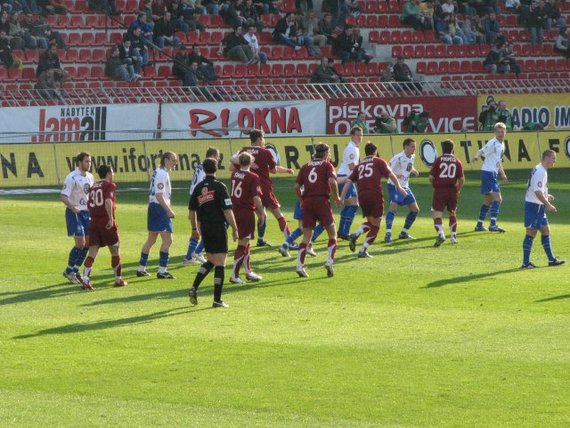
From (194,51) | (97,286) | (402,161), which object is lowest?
(97,286)

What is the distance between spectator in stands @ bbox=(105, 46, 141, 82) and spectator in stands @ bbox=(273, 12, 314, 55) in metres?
6.27

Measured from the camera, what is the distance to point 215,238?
1761cm

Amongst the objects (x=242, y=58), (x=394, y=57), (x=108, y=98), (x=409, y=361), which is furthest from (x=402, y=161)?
(x=394, y=57)

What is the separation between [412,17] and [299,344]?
35.2m

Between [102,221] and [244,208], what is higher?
[244,208]

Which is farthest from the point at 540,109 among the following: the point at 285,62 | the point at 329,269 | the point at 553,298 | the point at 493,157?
the point at 553,298

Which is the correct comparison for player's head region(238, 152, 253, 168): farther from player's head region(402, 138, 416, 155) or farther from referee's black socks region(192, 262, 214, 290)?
player's head region(402, 138, 416, 155)

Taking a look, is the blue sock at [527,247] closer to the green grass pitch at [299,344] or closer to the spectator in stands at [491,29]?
the green grass pitch at [299,344]

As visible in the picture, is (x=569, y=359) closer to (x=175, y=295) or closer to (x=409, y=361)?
(x=409, y=361)

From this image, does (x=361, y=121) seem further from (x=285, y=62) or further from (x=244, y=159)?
→ (x=244, y=159)

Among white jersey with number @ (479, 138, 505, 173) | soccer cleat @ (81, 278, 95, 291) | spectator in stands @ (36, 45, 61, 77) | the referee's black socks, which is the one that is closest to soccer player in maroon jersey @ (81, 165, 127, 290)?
soccer cleat @ (81, 278, 95, 291)

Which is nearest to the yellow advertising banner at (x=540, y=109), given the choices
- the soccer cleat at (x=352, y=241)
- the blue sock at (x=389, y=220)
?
the blue sock at (x=389, y=220)

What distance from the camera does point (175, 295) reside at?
18.9 metres

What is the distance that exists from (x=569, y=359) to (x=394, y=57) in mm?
34859
